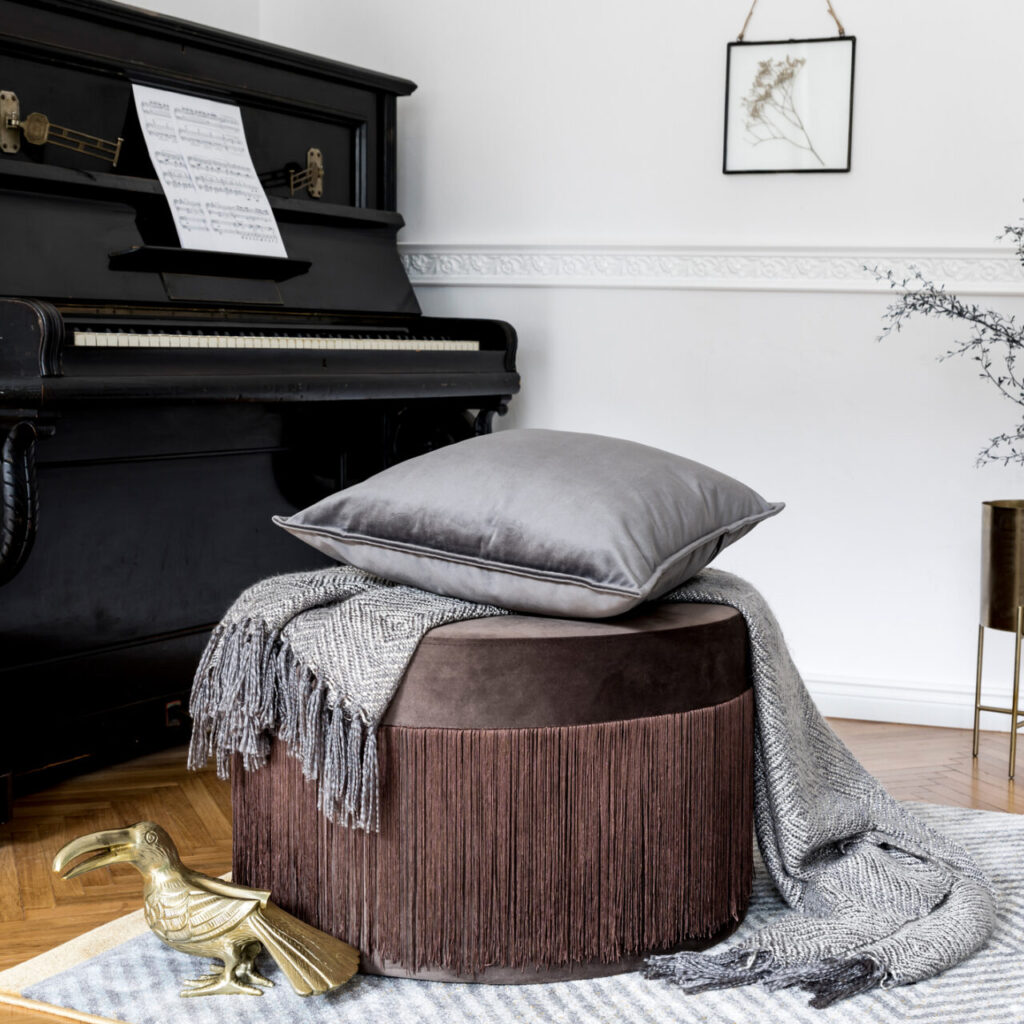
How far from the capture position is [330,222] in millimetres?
3270

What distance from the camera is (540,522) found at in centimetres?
167

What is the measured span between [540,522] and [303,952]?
0.61 m

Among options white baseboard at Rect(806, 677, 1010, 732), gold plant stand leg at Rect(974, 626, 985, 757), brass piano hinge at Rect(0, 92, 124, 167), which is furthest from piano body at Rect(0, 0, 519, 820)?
gold plant stand leg at Rect(974, 626, 985, 757)

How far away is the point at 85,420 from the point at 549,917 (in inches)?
55.5

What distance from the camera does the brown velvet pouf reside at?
5.37 ft

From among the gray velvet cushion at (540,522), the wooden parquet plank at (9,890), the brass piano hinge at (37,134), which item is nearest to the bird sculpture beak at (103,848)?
the wooden parquet plank at (9,890)

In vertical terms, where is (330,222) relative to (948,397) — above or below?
above

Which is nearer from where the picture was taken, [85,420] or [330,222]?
[85,420]

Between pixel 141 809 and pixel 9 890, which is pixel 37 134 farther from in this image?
pixel 9 890

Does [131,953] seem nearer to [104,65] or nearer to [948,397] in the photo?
[104,65]

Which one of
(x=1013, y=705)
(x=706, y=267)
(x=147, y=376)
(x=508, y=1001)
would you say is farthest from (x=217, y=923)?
(x=706, y=267)

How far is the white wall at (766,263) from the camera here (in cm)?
317

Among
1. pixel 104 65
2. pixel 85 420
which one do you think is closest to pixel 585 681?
pixel 85 420

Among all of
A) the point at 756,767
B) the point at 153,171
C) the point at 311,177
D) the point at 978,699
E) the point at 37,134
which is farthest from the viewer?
the point at 311,177
